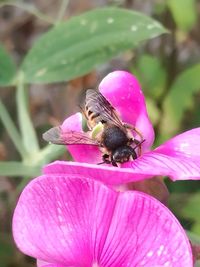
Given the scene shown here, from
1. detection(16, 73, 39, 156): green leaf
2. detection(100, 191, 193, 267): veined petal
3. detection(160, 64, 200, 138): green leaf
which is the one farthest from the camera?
detection(160, 64, 200, 138): green leaf

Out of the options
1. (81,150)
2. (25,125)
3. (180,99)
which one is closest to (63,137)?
(81,150)

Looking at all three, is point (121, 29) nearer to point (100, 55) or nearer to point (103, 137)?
point (100, 55)

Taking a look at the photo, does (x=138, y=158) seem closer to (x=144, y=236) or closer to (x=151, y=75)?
(x=144, y=236)

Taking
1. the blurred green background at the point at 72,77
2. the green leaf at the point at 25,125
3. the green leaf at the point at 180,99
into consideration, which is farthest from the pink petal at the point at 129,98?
the green leaf at the point at 180,99

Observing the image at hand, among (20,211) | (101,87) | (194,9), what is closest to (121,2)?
(194,9)

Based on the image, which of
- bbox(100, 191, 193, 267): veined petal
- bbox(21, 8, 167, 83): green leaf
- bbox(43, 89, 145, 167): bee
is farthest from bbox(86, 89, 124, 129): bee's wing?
bbox(21, 8, 167, 83): green leaf

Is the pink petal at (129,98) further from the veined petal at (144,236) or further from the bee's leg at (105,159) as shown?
the veined petal at (144,236)

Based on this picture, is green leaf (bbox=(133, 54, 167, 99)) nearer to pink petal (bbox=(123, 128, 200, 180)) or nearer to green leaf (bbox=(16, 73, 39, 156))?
green leaf (bbox=(16, 73, 39, 156))
